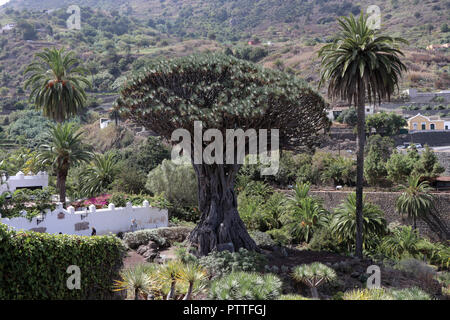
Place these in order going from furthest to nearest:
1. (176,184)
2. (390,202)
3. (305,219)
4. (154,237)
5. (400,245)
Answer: (390,202)
(176,184)
(305,219)
(400,245)
(154,237)

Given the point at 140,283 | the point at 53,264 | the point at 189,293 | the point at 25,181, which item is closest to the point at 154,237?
the point at 140,283

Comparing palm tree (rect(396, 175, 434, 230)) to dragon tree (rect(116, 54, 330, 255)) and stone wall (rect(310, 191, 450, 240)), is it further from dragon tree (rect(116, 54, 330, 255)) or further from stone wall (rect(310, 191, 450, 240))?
dragon tree (rect(116, 54, 330, 255))

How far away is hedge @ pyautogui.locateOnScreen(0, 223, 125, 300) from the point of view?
36.8 feet

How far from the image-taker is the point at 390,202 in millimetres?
32156

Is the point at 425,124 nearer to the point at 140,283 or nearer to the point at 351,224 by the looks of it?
the point at 351,224

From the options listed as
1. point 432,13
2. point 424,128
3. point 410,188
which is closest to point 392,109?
point 424,128

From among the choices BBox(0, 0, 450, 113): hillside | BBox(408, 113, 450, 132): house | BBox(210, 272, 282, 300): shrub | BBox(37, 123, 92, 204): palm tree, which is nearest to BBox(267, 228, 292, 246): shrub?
BBox(37, 123, 92, 204): palm tree

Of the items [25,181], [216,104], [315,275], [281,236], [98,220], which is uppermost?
[216,104]

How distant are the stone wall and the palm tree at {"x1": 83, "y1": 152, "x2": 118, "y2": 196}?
46.6 feet

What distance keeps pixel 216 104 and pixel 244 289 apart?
9.16 meters

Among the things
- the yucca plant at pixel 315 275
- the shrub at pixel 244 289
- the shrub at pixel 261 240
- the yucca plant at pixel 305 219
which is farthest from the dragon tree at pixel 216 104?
the shrub at pixel 244 289

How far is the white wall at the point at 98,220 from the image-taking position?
20.7m

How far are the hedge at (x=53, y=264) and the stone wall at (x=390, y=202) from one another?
61.5ft

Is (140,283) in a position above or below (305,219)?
above
